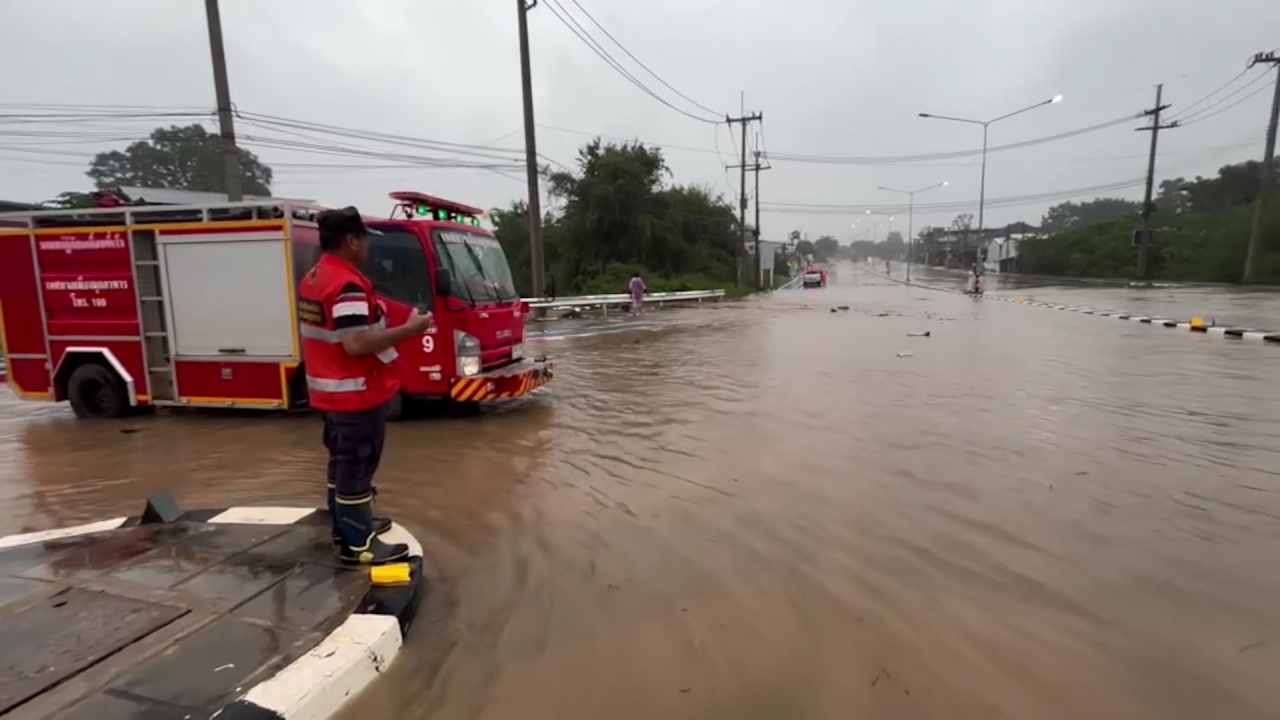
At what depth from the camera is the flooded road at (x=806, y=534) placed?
2926mm

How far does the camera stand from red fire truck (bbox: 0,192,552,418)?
7.55 m

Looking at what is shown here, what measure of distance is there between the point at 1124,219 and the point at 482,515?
2930 inches

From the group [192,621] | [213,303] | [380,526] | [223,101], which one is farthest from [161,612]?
[223,101]

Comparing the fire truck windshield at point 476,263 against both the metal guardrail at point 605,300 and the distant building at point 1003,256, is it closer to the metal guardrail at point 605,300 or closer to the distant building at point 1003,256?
the metal guardrail at point 605,300

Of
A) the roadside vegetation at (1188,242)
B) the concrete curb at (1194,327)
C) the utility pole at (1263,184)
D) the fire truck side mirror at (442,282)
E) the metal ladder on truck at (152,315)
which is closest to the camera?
the fire truck side mirror at (442,282)

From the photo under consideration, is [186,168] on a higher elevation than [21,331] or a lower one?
higher

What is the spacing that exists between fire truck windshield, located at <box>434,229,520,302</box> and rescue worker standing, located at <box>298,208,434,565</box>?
385 centimetres

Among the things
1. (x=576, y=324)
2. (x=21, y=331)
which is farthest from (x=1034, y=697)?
(x=576, y=324)

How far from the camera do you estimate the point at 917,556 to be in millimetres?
4133

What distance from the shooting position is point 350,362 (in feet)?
12.0

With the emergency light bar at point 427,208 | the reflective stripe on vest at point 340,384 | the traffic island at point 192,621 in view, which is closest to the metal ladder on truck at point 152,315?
the emergency light bar at point 427,208

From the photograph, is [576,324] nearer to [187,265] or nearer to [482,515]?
[187,265]

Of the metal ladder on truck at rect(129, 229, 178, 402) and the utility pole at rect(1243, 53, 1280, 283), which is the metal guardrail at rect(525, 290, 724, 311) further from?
the utility pole at rect(1243, 53, 1280, 283)

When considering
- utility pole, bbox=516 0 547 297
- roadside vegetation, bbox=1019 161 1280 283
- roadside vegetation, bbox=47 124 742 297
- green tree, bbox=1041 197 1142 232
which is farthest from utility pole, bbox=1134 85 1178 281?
green tree, bbox=1041 197 1142 232
